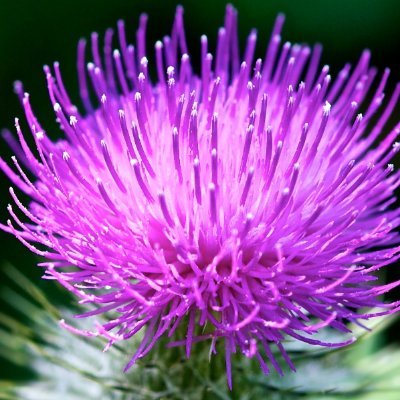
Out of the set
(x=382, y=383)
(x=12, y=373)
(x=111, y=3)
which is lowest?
(x=382, y=383)

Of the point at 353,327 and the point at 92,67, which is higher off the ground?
the point at 92,67

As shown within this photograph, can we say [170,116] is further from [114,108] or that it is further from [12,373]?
[12,373]

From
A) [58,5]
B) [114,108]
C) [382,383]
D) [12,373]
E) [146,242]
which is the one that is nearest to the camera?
[146,242]

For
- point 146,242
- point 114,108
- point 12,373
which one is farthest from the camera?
point 12,373

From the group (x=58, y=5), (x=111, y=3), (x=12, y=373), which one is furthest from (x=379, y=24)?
(x=12, y=373)

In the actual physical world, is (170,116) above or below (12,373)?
above

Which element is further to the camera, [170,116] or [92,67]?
[92,67]

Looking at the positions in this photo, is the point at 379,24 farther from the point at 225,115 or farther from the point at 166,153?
the point at 166,153

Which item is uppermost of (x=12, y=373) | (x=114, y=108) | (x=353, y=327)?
(x=114, y=108)

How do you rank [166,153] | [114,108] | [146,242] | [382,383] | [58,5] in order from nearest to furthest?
[146,242] → [166,153] → [114,108] → [382,383] → [58,5]

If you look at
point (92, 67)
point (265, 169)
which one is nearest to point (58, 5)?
point (92, 67)
